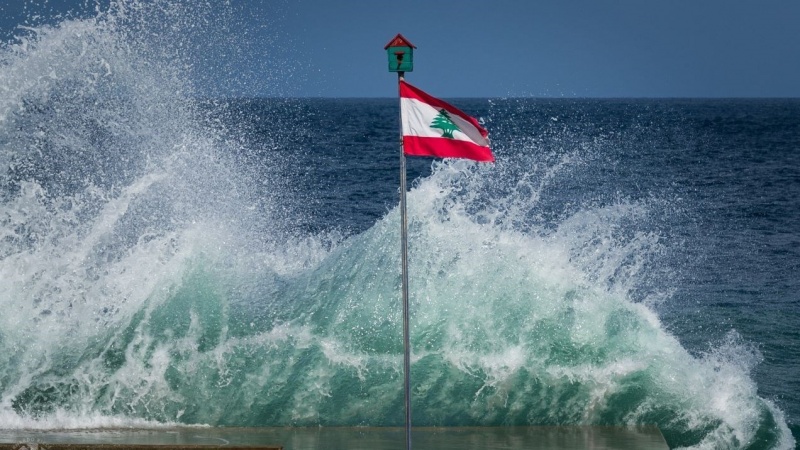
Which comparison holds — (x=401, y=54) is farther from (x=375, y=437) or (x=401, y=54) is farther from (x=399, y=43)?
(x=375, y=437)

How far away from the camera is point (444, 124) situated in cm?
892

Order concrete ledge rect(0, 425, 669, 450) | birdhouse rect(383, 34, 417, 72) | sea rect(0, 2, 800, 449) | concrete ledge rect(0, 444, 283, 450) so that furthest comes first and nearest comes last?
sea rect(0, 2, 800, 449) < concrete ledge rect(0, 425, 669, 450) < concrete ledge rect(0, 444, 283, 450) < birdhouse rect(383, 34, 417, 72)

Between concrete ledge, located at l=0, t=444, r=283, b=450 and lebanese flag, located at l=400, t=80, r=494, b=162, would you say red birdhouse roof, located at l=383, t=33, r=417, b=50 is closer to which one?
lebanese flag, located at l=400, t=80, r=494, b=162

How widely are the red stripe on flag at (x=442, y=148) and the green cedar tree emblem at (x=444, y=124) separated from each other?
54 mm

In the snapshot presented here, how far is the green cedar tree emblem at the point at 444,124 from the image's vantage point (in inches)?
351

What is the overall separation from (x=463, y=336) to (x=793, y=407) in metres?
4.09

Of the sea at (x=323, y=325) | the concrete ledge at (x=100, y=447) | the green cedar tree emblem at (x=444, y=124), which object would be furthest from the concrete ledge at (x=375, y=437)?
the green cedar tree emblem at (x=444, y=124)

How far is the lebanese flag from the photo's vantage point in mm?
8867

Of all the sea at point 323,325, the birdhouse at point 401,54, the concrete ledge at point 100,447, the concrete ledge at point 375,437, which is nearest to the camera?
the birdhouse at point 401,54

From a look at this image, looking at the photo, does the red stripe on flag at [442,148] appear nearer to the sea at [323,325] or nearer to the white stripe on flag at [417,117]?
the white stripe on flag at [417,117]

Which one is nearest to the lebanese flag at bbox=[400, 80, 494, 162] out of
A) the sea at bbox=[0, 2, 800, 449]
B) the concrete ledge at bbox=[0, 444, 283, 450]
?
the concrete ledge at bbox=[0, 444, 283, 450]

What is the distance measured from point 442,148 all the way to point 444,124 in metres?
0.19

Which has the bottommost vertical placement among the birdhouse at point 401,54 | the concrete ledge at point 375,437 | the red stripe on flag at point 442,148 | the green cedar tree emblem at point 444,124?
the concrete ledge at point 375,437

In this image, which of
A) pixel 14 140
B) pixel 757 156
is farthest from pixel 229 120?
pixel 14 140
